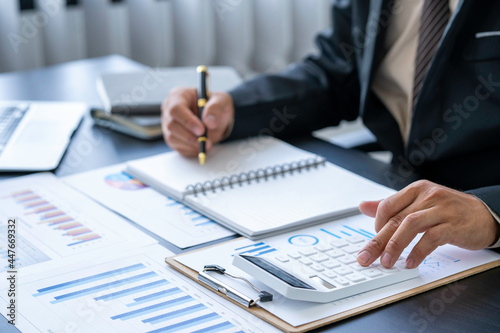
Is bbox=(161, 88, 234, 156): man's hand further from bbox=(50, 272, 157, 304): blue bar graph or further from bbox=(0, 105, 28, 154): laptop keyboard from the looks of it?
bbox=(50, 272, 157, 304): blue bar graph

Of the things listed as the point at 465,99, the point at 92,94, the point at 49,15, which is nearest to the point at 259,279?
the point at 465,99

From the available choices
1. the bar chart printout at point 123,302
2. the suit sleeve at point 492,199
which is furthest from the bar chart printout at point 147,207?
the suit sleeve at point 492,199

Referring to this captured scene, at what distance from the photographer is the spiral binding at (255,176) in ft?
3.82

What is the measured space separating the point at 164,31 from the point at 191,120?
134 centimetres

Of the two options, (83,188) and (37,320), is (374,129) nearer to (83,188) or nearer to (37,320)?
(83,188)

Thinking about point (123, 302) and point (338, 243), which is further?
point (338, 243)

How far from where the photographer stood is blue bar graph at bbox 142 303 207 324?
801mm

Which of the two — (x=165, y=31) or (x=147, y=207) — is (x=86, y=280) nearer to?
(x=147, y=207)

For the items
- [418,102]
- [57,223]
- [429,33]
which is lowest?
[57,223]

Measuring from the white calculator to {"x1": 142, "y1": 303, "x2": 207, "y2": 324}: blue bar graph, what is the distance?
8 centimetres

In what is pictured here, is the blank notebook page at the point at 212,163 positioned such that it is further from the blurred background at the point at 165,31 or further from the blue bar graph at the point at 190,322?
the blurred background at the point at 165,31

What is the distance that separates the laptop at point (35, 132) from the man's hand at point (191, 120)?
0.22 meters

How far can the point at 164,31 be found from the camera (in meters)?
2.59

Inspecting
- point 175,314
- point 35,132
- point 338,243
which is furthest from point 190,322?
point 35,132
